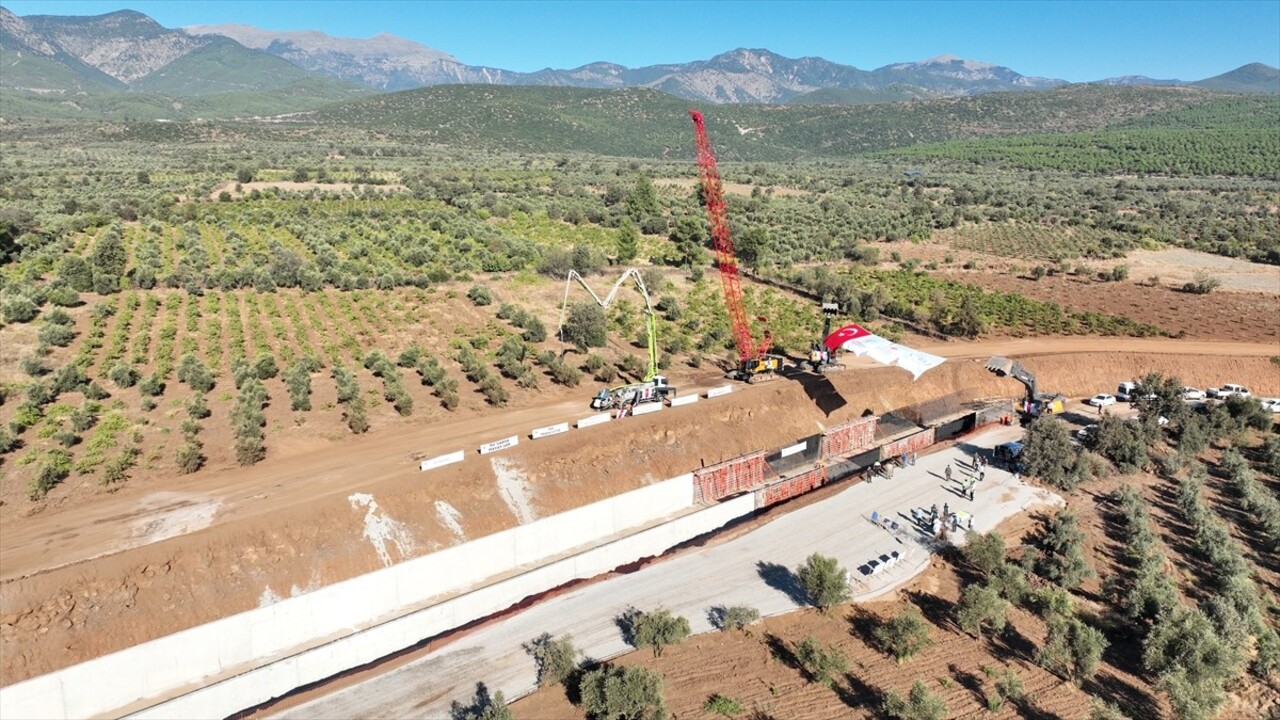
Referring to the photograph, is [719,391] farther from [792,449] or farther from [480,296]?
[480,296]

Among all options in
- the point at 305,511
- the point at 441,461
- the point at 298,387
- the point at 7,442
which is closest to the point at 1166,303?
the point at 441,461

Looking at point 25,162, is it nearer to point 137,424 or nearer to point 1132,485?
point 137,424

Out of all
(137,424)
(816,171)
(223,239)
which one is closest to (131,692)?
(137,424)

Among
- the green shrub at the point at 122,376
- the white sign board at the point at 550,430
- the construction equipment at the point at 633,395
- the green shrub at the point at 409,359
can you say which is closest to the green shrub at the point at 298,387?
the green shrub at the point at 409,359

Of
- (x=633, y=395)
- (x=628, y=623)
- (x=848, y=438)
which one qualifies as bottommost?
(x=628, y=623)

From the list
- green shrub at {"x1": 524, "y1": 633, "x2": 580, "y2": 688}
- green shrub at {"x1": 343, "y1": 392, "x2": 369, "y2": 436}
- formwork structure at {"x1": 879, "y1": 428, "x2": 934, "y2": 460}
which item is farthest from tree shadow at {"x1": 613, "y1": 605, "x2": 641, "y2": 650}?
formwork structure at {"x1": 879, "y1": 428, "x2": 934, "y2": 460}

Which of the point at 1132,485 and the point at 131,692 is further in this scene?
the point at 1132,485

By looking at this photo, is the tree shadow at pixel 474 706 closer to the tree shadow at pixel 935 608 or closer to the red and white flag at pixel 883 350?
the tree shadow at pixel 935 608
